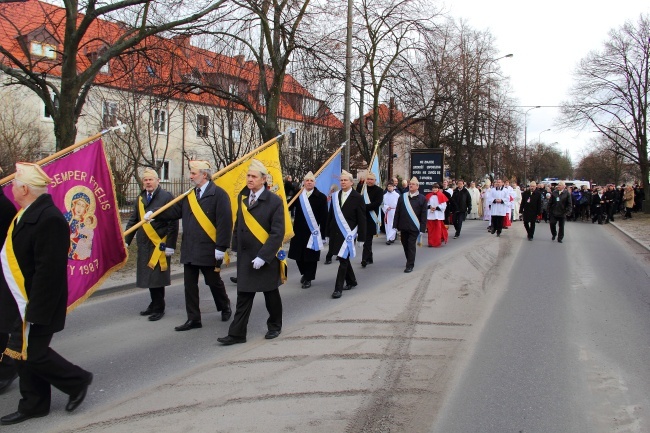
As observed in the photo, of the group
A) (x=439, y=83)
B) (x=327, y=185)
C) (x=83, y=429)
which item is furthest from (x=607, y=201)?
(x=83, y=429)

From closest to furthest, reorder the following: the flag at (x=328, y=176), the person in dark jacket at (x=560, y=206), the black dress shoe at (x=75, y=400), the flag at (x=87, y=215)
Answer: the black dress shoe at (x=75, y=400)
the flag at (x=87, y=215)
the flag at (x=328, y=176)
the person in dark jacket at (x=560, y=206)

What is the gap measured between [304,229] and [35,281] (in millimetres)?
5702

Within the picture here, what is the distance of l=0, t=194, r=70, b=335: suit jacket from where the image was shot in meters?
3.76

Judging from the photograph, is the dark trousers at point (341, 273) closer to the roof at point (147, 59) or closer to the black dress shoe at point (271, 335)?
the black dress shoe at point (271, 335)

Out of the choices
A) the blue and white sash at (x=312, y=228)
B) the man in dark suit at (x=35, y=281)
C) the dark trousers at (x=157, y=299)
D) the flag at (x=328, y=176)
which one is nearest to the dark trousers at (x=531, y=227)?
the flag at (x=328, y=176)

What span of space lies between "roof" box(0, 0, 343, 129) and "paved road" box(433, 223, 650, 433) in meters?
9.70

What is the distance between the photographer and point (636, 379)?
4.95 meters

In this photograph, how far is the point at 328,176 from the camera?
10.2m

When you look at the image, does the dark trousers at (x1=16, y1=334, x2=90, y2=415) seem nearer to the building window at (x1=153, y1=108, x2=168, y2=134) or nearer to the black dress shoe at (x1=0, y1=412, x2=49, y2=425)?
the black dress shoe at (x1=0, y1=412, x2=49, y2=425)

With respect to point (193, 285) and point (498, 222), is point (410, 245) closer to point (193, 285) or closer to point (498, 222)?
point (193, 285)

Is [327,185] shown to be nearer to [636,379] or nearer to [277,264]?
[277,264]

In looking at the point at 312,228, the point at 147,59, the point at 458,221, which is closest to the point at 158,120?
the point at 147,59

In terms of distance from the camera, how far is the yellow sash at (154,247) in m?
6.72

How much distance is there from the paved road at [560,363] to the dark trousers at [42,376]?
263cm
